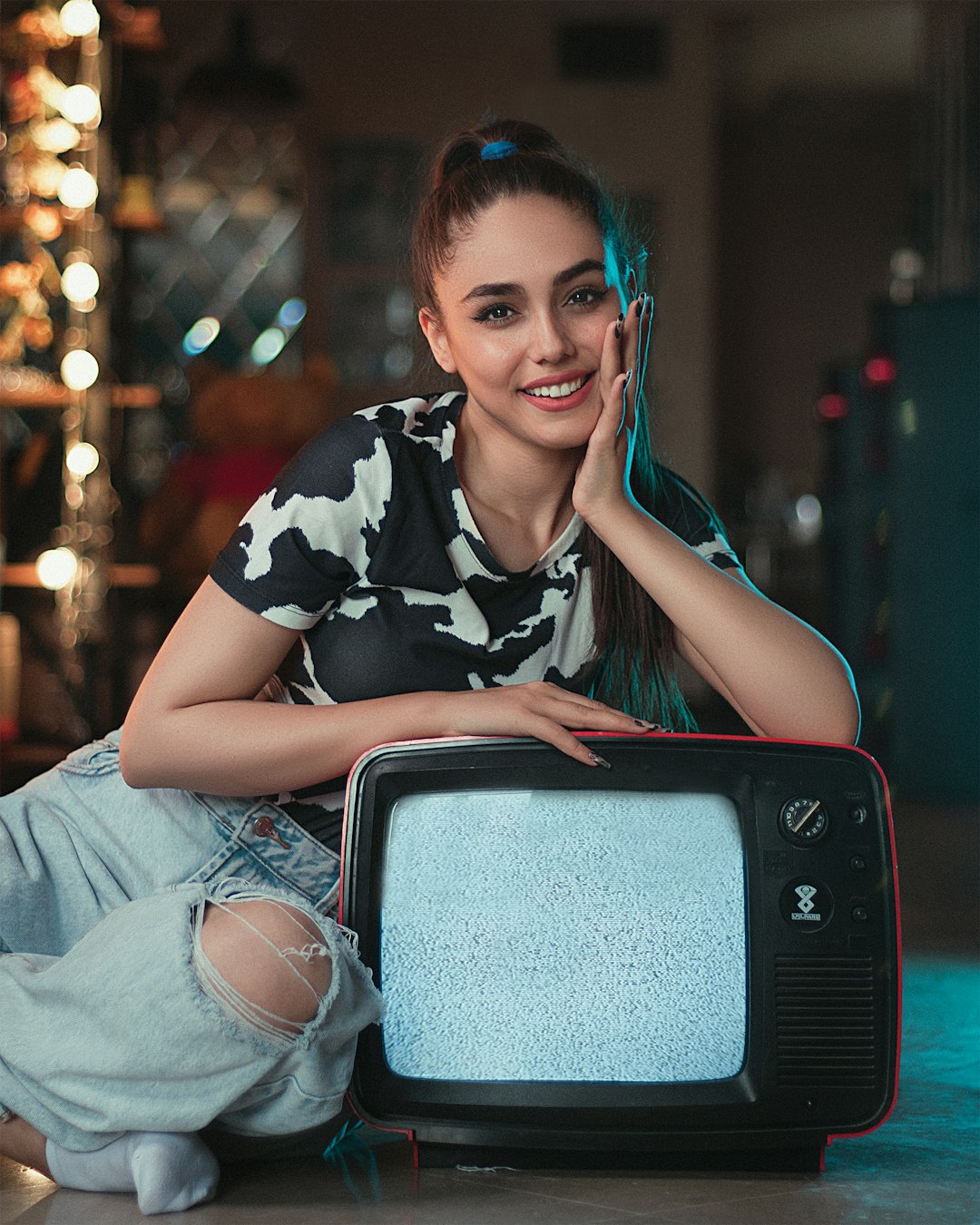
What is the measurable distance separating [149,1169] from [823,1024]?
49 centimetres

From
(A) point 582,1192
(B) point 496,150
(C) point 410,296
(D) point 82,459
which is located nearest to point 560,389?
(B) point 496,150

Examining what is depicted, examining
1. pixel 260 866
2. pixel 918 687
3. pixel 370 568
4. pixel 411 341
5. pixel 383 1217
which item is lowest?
pixel 918 687

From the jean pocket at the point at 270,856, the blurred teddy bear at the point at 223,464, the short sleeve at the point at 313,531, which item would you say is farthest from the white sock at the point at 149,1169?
the blurred teddy bear at the point at 223,464

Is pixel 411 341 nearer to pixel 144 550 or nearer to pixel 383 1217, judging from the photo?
pixel 383 1217

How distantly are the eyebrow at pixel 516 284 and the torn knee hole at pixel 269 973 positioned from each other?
1.79 ft

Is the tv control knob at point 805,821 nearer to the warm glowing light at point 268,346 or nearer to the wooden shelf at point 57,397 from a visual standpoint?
the wooden shelf at point 57,397

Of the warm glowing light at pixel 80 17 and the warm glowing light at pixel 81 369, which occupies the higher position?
the warm glowing light at pixel 80 17

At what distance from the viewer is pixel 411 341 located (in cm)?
155

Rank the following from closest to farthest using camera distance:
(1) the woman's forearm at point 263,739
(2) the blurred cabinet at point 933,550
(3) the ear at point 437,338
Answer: (1) the woman's forearm at point 263,739 < (3) the ear at point 437,338 < (2) the blurred cabinet at point 933,550

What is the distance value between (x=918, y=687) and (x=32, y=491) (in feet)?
7.79

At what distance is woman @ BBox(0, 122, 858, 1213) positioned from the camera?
1.07 metres

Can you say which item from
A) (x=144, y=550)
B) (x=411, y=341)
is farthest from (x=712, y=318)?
(x=411, y=341)

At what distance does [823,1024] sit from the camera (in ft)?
3.52

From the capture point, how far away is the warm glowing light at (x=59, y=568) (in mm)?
3578
